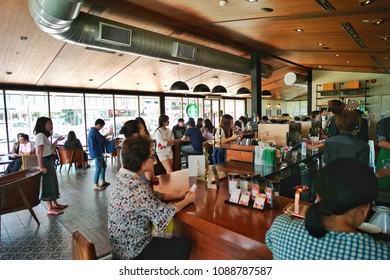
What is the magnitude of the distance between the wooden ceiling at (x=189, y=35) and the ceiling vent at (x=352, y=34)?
0.07m

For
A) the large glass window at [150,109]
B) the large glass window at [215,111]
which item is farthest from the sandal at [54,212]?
the large glass window at [215,111]

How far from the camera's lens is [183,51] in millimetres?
4859

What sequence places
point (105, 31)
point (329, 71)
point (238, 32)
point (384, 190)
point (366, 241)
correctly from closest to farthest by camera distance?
point (366, 241) < point (384, 190) < point (105, 31) < point (238, 32) < point (329, 71)

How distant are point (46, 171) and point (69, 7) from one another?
238cm

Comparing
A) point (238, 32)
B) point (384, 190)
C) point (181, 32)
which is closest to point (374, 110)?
point (238, 32)

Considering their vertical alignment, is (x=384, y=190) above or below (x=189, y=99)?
below

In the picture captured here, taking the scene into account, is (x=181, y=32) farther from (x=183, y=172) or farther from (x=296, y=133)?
(x=183, y=172)

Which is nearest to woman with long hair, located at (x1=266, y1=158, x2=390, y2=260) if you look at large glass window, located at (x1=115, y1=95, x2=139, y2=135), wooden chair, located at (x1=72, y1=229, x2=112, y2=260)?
wooden chair, located at (x1=72, y1=229, x2=112, y2=260)

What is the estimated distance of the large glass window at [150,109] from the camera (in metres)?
10.6

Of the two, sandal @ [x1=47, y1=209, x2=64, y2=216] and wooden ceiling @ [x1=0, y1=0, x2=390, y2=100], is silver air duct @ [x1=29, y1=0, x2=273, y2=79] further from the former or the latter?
sandal @ [x1=47, y1=209, x2=64, y2=216]

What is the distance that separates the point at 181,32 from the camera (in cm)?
541

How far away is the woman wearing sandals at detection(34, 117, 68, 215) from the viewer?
148 inches

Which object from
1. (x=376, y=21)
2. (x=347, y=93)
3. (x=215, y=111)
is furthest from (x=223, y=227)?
(x=215, y=111)

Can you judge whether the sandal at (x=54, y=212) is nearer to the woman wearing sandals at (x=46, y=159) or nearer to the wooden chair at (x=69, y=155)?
the woman wearing sandals at (x=46, y=159)
